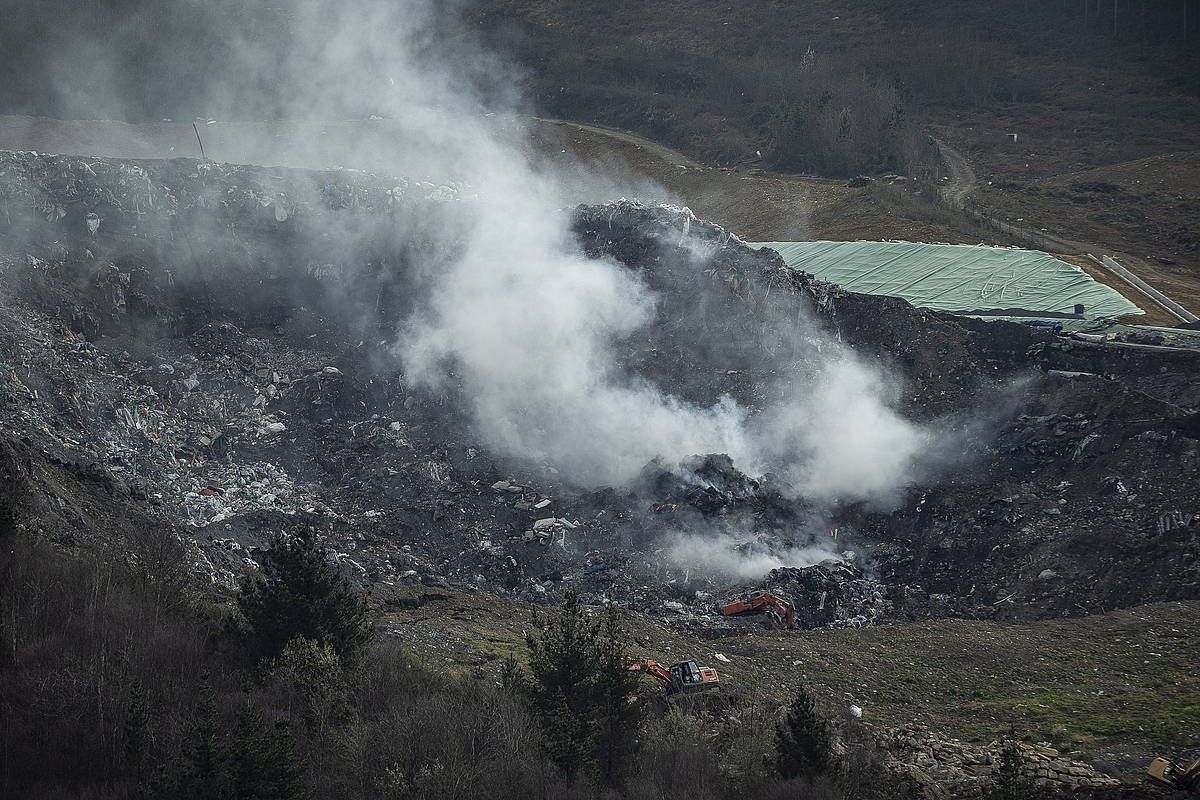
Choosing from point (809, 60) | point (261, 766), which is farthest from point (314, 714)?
point (809, 60)

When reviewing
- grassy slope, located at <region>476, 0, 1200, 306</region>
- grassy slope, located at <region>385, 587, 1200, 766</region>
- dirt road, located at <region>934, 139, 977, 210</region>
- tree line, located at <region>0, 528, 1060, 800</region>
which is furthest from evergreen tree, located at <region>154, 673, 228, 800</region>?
grassy slope, located at <region>476, 0, 1200, 306</region>

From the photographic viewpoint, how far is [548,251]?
2930 centimetres

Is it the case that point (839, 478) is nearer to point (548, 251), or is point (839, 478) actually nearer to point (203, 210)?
point (548, 251)

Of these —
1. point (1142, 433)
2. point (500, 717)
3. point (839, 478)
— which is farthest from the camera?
point (839, 478)

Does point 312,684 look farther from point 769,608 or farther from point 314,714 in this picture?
point 769,608

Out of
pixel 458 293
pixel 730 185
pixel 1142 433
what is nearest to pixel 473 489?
pixel 458 293

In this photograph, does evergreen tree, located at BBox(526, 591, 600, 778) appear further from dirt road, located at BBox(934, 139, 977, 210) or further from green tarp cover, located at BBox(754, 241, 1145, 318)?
dirt road, located at BBox(934, 139, 977, 210)

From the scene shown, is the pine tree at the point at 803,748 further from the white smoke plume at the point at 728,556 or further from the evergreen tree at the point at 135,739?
the white smoke plume at the point at 728,556

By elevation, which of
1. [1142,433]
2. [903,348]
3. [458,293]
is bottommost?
[1142,433]

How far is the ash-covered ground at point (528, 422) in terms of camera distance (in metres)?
19.6

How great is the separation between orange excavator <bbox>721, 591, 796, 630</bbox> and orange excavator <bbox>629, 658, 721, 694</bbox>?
3556 mm

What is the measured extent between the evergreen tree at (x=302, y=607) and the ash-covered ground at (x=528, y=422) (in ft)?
11.3

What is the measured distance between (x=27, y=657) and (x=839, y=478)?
1874cm

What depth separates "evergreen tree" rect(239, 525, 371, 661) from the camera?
13.6 m
